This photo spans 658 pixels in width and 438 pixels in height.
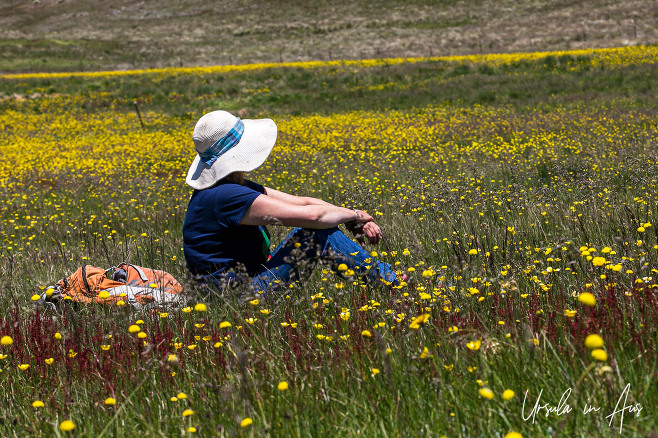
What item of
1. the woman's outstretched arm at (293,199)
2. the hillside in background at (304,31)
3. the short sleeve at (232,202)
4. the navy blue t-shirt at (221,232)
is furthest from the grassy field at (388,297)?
the hillside in background at (304,31)

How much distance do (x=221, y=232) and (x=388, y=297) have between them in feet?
3.82

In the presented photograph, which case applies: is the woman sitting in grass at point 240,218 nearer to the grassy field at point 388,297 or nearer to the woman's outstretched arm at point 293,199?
the grassy field at point 388,297

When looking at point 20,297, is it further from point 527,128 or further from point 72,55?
point 72,55

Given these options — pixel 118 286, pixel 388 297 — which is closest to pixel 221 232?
pixel 118 286

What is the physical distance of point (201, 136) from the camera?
11.5 ft

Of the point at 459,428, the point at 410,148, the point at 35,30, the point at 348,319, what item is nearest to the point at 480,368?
the point at 459,428

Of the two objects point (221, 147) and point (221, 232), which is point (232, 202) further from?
point (221, 147)

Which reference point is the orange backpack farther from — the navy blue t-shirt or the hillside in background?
the hillside in background

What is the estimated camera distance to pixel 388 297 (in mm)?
3016

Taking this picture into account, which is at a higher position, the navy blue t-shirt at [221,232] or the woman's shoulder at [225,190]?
the woman's shoulder at [225,190]

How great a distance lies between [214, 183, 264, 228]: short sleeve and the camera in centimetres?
336

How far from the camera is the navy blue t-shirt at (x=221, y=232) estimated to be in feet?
11.1

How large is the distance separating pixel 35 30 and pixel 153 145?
71100 mm

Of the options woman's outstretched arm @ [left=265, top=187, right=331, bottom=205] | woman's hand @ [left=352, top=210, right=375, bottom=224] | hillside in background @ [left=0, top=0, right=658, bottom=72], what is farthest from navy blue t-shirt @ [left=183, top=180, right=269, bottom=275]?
hillside in background @ [left=0, top=0, right=658, bottom=72]
